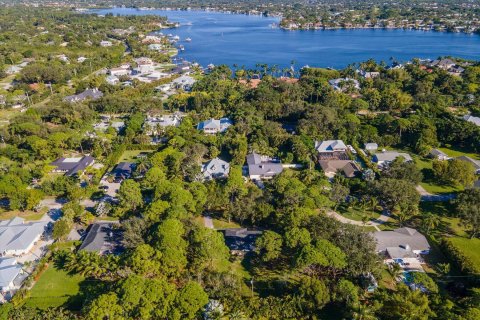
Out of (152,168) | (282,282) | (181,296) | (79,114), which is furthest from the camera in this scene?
(79,114)

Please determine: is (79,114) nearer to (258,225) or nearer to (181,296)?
(258,225)

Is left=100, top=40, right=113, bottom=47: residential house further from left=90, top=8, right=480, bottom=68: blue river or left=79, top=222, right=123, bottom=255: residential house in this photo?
left=79, top=222, right=123, bottom=255: residential house

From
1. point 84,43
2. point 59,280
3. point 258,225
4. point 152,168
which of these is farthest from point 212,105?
point 84,43

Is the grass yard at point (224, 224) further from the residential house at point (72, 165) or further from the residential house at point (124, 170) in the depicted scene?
the residential house at point (72, 165)

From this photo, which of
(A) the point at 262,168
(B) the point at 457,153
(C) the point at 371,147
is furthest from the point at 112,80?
(B) the point at 457,153

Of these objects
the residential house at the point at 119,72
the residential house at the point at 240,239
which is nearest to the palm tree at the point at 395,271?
the residential house at the point at 240,239

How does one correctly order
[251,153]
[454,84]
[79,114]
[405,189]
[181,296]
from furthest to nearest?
[454,84], [79,114], [251,153], [405,189], [181,296]

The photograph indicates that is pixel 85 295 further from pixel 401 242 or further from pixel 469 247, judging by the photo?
pixel 469 247
